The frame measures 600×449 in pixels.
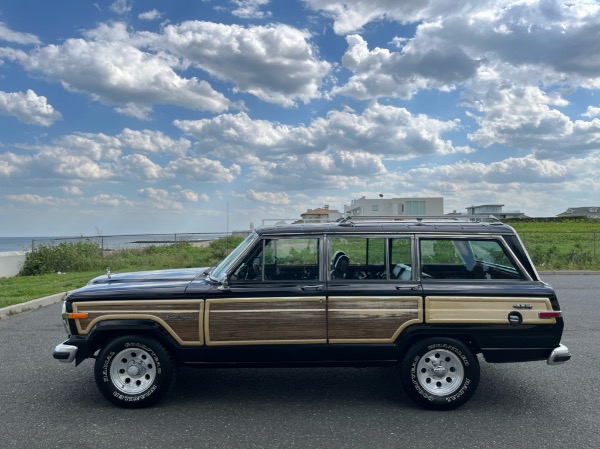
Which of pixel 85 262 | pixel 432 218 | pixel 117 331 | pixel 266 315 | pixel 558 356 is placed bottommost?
pixel 558 356

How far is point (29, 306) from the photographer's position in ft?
36.7

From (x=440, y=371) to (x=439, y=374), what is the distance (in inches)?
1.2

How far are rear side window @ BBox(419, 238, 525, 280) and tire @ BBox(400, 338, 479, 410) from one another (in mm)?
689

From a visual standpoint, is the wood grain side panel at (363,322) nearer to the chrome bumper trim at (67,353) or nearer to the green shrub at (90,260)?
the chrome bumper trim at (67,353)

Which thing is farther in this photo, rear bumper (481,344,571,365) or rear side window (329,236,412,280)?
rear side window (329,236,412,280)

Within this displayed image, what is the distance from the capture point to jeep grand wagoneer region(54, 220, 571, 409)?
4906 millimetres

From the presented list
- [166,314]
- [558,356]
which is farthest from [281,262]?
[558,356]

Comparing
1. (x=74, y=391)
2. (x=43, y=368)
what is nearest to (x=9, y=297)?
(x=43, y=368)

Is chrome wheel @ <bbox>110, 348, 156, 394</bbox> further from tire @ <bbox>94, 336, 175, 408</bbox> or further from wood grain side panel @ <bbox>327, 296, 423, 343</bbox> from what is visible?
wood grain side panel @ <bbox>327, 296, 423, 343</bbox>

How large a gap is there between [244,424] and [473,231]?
281 centimetres

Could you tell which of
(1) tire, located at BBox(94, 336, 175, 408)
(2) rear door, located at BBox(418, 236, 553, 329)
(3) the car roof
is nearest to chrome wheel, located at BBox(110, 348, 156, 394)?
(1) tire, located at BBox(94, 336, 175, 408)

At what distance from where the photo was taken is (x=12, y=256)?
19344mm

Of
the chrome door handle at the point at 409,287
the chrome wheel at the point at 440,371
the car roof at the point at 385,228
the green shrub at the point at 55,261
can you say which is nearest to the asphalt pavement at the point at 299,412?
the chrome wheel at the point at 440,371

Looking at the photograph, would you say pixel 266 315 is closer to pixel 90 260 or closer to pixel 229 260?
pixel 229 260
